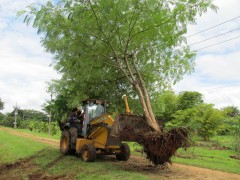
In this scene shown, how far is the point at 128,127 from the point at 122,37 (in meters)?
3.32

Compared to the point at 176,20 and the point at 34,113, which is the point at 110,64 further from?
the point at 34,113

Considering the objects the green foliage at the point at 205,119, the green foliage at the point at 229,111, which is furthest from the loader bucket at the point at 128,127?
the green foliage at the point at 229,111

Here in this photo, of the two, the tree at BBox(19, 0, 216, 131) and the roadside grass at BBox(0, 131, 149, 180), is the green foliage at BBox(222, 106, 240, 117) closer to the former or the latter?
the tree at BBox(19, 0, 216, 131)

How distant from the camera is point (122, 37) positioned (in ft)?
36.8

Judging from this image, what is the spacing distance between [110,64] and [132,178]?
16.4 ft

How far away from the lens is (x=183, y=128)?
9.84 metres

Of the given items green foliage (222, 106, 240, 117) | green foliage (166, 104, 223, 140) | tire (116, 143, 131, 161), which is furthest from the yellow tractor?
green foliage (222, 106, 240, 117)

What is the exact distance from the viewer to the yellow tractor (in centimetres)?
1229

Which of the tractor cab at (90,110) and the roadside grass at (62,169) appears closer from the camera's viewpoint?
the roadside grass at (62,169)

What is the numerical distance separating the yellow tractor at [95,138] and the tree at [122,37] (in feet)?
4.76

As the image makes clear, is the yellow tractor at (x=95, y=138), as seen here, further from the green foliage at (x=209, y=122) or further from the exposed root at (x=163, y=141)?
the green foliage at (x=209, y=122)

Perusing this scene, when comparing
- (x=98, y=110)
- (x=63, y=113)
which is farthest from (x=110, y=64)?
(x=63, y=113)

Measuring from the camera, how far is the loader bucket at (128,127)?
33.4 feet

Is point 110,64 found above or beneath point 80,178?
above
